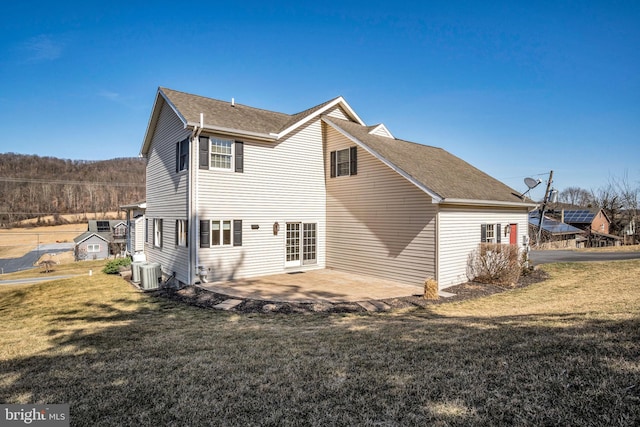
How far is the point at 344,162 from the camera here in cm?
1467

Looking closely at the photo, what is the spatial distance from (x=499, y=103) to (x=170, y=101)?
20.0 m

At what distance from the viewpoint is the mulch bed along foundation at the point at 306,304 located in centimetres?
909

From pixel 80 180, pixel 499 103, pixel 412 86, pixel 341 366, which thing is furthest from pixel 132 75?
pixel 80 180

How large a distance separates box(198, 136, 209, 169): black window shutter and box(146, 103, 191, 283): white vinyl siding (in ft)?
2.33

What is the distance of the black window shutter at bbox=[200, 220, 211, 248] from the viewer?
1198cm

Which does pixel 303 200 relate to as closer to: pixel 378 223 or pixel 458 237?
pixel 378 223

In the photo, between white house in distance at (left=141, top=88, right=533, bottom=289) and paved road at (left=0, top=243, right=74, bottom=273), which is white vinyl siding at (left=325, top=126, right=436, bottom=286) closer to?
white house in distance at (left=141, top=88, right=533, bottom=289)

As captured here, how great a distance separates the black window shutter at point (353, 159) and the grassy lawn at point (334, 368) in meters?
7.31

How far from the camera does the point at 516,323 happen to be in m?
6.42

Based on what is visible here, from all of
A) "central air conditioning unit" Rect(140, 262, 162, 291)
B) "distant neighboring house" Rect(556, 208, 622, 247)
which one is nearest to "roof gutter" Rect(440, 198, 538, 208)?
"central air conditioning unit" Rect(140, 262, 162, 291)

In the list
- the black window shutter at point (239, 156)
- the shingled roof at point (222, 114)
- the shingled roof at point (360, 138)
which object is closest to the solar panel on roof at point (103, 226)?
the shingled roof at point (360, 138)

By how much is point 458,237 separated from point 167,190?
12.1 meters

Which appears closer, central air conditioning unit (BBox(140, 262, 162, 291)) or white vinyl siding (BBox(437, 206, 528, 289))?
white vinyl siding (BBox(437, 206, 528, 289))

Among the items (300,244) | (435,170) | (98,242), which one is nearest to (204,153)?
(300,244)
